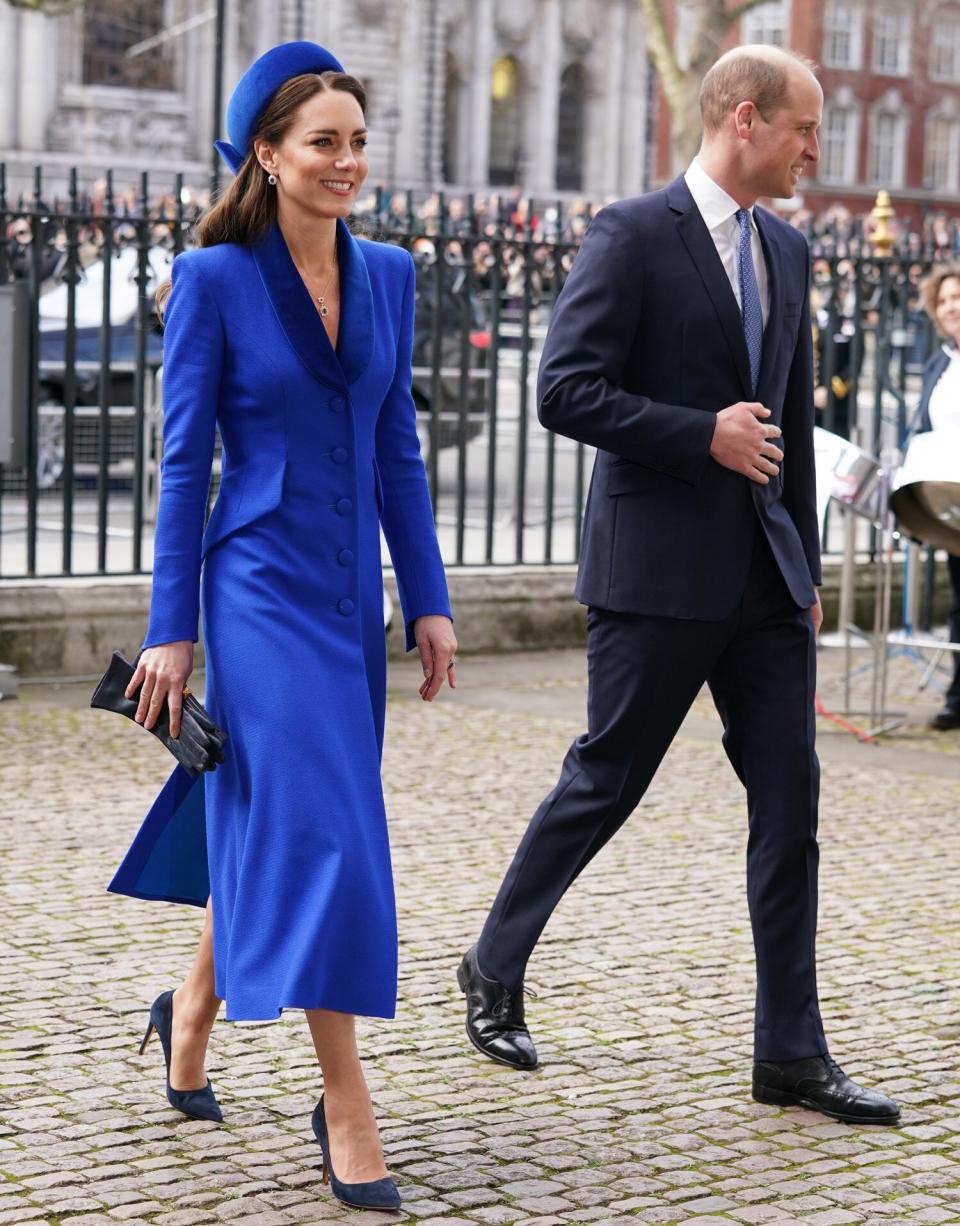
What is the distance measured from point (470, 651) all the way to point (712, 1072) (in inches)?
240

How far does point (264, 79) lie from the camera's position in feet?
12.2

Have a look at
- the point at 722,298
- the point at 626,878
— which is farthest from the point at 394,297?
the point at 626,878

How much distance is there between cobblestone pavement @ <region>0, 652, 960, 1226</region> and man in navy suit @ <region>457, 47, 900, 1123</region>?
329mm

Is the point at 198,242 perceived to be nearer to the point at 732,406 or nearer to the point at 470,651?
the point at 732,406

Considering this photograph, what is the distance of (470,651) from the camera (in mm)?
10539

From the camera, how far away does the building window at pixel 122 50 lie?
5647cm

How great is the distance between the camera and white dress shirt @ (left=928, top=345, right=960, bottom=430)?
29.1ft

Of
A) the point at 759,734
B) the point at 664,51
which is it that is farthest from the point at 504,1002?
the point at 664,51

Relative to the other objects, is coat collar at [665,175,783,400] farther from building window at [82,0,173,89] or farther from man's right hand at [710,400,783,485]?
building window at [82,0,173,89]

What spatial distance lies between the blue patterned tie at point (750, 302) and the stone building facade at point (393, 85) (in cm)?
4393

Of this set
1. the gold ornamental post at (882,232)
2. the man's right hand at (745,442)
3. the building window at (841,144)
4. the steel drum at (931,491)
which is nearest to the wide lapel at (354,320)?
the man's right hand at (745,442)

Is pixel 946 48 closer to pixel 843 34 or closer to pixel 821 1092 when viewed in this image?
pixel 843 34

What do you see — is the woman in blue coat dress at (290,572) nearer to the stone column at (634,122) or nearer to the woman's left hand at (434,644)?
the woman's left hand at (434,644)

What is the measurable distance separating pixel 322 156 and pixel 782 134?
95cm
